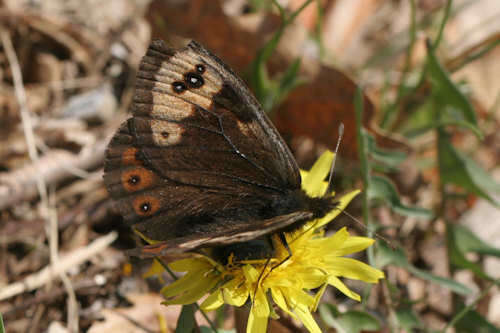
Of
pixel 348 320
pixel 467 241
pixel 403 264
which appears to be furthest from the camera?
pixel 467 241

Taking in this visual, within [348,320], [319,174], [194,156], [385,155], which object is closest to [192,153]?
[194,156]

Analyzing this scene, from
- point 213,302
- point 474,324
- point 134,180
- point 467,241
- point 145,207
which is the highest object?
point 134,180

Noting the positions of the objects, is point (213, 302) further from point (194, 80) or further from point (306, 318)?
point (194, 80)

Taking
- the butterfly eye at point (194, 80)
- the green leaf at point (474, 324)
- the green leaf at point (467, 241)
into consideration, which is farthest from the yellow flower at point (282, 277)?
the green leaf at point (467, 241)

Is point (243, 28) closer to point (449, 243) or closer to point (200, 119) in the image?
point (200, 119)

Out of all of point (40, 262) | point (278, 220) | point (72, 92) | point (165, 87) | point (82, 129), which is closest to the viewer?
point (278, 220)

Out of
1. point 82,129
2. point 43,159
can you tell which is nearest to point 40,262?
point 43,159

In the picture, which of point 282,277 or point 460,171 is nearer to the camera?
point 282,277
